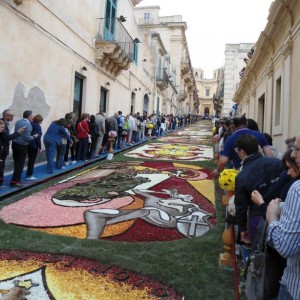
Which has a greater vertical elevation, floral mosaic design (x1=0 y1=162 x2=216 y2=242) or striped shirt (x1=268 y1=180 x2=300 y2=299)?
striped shirt (x1=268 y1=180 x2=300 y2=299)

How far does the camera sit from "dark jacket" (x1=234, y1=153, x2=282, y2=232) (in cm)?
333

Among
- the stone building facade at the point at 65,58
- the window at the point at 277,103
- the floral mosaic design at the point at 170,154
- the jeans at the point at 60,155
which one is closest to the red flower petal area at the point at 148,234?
the jeans at the point at 60,155

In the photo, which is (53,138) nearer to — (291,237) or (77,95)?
(77,95)

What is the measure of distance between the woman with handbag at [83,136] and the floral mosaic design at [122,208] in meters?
2.48

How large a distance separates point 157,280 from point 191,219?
7.62 ft

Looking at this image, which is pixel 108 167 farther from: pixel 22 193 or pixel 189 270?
pixel 189 270

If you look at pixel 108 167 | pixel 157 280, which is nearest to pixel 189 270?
pixel 157 280

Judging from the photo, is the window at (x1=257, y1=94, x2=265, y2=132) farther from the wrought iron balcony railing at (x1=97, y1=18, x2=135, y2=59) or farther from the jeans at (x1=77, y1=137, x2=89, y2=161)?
the jeans at (x1=77, y1=137, x2=89, y2=161)

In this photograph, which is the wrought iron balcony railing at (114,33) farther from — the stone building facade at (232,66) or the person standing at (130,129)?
the stone building facade at (232,66)

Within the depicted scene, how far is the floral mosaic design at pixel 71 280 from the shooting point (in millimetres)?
3332

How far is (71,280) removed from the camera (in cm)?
360

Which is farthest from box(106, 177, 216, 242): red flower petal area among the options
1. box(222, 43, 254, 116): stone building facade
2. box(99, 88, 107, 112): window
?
box(222, 43, 254, 116): stone building facade

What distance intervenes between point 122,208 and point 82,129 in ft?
19.8

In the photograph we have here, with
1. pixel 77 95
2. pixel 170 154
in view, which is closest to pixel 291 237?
pixel 170 154
